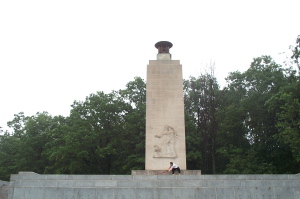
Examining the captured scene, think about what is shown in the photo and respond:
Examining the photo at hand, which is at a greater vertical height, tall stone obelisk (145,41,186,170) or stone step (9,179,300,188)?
tall stone obelisk (145,41,186,170)

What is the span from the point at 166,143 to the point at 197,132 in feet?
43.2

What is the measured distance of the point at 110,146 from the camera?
28844 mm

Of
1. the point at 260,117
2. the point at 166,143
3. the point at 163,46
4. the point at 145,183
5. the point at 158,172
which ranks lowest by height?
the point at 145,183

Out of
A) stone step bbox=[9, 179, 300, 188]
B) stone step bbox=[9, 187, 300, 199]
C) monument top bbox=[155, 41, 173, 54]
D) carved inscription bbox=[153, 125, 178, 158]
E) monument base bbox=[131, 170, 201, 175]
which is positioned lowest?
stone step bbox=[9, 187, 300, 199]

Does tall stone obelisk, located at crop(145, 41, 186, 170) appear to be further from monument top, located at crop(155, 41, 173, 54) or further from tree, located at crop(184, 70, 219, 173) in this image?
tree, located at crop(184, 70, 219, 173)

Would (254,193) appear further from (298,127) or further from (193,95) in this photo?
(193,95)

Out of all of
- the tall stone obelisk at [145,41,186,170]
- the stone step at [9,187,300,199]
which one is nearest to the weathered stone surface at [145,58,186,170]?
the tall stone obelisk at [145,41,186,170]

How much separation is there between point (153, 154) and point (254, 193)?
6.57 m

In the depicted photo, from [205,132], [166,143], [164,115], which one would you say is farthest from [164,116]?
[205,132]

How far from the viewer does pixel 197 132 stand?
30750 mm

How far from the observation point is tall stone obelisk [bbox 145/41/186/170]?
18016 mm

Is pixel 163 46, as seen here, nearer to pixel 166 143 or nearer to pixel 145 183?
pixel 166 143

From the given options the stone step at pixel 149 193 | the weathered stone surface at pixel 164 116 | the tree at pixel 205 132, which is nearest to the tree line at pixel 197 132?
the tree at pixel 205 132

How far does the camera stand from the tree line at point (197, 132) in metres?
27.3
